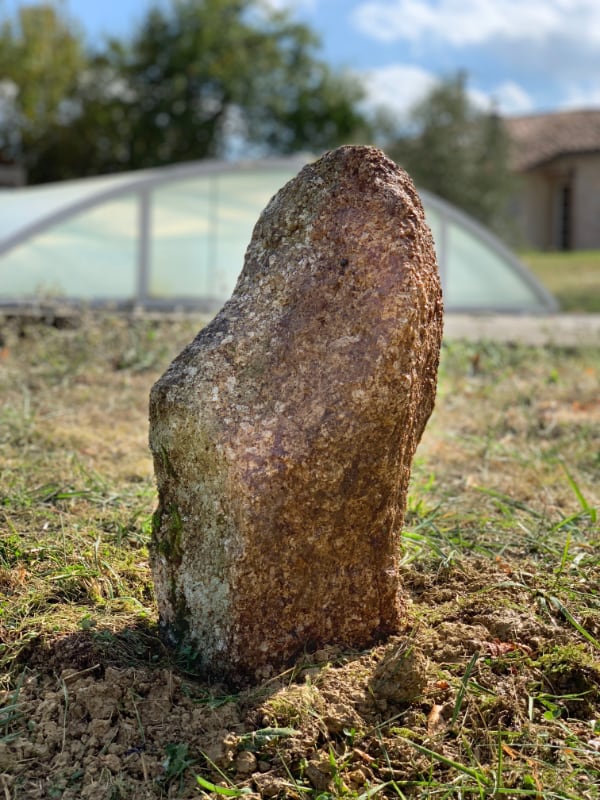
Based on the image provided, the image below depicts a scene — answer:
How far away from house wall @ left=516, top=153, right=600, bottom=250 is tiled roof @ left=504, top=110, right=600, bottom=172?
0.35 m

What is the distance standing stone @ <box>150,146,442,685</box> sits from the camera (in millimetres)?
2248

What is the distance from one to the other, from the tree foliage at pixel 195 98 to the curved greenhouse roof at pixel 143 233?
20.8 metres

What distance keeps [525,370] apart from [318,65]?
2926 cm

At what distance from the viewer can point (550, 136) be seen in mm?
31156

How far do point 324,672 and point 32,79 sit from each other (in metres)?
31.7

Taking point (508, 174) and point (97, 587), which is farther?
point (508, 174)

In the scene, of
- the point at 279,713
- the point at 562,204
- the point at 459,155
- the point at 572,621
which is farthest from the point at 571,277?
the point at 279,713

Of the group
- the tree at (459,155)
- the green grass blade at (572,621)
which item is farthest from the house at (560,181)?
the green grass blade at (572,621)

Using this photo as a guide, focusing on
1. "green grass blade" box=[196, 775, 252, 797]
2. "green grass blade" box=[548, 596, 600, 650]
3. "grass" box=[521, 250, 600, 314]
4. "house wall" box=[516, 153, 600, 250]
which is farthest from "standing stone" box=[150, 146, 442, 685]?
"house wall" box=[516, 153, 600, 250]

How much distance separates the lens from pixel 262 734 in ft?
6.88

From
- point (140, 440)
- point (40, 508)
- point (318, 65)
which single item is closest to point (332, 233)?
point (40, 508)

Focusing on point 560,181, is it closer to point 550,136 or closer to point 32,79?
point 550,136

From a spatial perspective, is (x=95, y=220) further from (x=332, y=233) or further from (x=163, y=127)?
(x=163, y=127)

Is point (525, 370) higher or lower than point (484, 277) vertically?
lower
